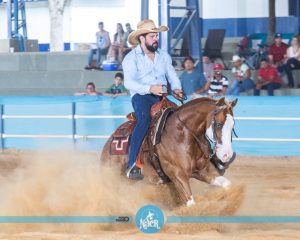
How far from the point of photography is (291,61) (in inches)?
748

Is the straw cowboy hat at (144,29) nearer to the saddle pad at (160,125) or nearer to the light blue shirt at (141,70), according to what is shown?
the light blue shirt at (141,70)

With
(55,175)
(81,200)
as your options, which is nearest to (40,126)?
(55,175)

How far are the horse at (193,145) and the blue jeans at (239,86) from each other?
26.9ft

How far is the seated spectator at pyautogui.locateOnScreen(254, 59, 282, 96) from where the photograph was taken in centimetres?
1809

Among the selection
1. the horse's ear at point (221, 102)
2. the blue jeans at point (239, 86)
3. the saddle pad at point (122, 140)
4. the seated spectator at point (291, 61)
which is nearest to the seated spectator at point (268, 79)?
the blue jeans at point (239, 86)

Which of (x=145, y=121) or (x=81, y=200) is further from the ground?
(x=145, y=121)

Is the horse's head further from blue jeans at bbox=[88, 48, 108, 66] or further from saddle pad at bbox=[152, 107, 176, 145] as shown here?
blue jeans at bbox=[88, 48, 108, 66]

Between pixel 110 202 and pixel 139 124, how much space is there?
3.00 ft

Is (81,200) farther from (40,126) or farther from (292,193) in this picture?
(40,126)

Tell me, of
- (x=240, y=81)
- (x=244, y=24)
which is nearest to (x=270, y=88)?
(x=240, y=81)

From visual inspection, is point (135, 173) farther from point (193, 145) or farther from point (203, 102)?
point (203, 102)

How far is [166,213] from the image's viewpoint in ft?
30.4

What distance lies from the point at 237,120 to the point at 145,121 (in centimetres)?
607

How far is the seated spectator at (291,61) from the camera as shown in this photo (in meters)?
18.9
